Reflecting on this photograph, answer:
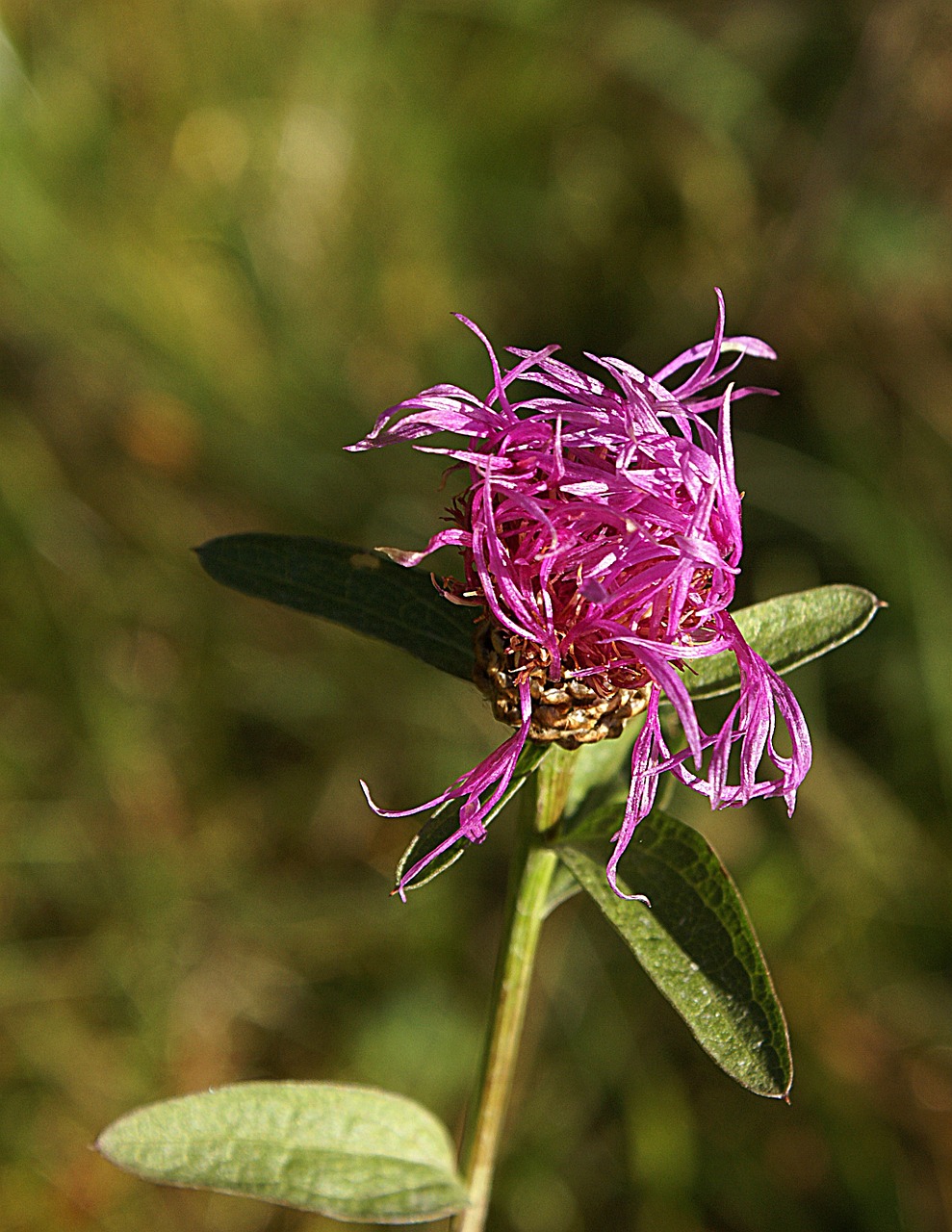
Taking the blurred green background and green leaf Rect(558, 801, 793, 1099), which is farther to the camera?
the blurred green background

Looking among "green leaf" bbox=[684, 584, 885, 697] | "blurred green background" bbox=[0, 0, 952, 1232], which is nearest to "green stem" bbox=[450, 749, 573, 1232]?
"green leaf" bbox=[684, 584, 885, 697]

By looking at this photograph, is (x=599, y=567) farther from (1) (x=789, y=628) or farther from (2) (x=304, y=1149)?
(2) (x=304, y=1149)

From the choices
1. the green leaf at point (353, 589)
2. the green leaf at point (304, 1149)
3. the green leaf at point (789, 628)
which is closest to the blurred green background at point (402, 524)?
the green leaf at point (304, 1149)

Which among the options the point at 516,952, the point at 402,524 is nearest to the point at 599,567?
the point at 516,952

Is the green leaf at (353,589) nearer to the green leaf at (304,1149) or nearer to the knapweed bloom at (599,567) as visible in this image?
the knapweed bloom at (599,567)

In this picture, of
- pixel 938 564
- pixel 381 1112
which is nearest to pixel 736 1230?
pixel 381 1112

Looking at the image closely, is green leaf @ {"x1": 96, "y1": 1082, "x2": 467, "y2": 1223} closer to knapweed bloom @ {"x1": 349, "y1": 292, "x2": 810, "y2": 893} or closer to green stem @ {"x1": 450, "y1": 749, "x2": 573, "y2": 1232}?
green stem @ {"x1": 450, "y1": 749, "x2": 573, "y2": 1232}
